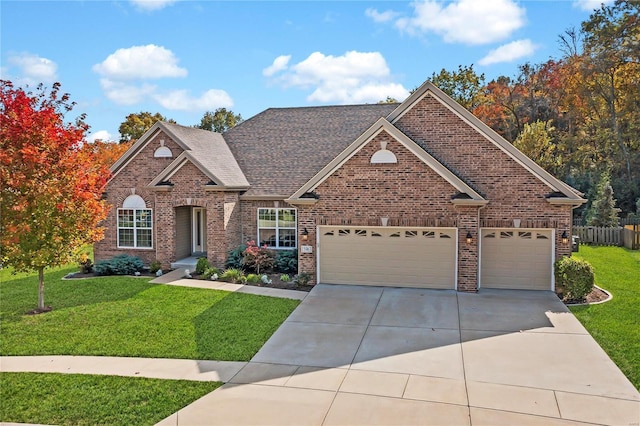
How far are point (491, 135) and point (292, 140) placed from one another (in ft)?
30.8

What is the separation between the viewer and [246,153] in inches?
884

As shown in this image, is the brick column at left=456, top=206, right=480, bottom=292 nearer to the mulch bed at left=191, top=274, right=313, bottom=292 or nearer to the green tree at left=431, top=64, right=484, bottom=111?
the mulch bed at left=191, top=274, right=313, bottom=292

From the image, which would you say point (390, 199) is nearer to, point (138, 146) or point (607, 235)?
point (138, 146)

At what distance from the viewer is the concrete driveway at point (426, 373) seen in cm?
768

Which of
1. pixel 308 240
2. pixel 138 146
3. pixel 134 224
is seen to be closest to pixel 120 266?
pixel 134 224

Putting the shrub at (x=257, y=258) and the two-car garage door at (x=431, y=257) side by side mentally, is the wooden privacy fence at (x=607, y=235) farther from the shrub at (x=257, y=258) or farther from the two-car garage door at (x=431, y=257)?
the shrub at (x=257, y=258)

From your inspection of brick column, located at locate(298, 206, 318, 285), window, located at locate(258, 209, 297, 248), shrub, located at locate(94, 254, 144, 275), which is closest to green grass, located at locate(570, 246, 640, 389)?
brick column, located at locate(298, 206, 318, 285)

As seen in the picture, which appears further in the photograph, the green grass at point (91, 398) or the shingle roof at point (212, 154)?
the shingle roof at point (212, 154)

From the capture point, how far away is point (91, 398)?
8.49 metres

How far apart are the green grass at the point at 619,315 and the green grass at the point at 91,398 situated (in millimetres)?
8077

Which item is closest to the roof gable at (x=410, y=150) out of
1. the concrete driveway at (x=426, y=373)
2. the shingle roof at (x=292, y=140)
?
the shingle roof at (x=292, y=140)

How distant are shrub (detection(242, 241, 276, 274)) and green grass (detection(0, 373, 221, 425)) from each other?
9044 mm

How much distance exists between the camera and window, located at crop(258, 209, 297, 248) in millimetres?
19688

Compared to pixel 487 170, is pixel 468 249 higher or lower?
lower
